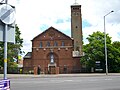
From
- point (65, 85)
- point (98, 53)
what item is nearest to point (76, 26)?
point (98, 53)

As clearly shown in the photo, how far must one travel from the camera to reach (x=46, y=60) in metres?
84.8

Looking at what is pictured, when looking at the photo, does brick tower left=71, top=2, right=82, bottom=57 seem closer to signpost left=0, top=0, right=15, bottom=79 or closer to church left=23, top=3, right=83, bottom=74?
church left=23, top=3, right=83, bottom=74

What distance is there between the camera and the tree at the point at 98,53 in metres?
67.8

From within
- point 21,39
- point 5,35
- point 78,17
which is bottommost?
point 5,35

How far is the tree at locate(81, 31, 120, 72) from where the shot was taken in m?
67.8

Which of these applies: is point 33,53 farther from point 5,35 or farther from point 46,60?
point 5,35

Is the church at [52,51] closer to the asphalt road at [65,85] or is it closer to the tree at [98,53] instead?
the tree at [98,53]

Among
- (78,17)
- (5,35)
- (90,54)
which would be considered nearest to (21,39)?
(90,54)

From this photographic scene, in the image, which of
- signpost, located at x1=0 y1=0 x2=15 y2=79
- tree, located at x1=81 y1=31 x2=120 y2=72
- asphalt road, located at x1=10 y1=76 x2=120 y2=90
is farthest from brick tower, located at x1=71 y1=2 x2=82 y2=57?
signpost, located at x1=0 y1=0 x2=15 y2=79

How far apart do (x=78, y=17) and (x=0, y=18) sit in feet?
311

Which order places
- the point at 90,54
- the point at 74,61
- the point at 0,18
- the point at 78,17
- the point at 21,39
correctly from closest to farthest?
the point at 0,18, the point at 21,39, the point at 90,54, the point at 74,61, the point at 78,17

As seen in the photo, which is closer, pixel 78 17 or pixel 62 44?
pixel 62 44

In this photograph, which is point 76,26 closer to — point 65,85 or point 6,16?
point 65,85

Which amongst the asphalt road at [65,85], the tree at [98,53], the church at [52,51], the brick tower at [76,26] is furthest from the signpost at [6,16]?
the brick tower at [76,26]
